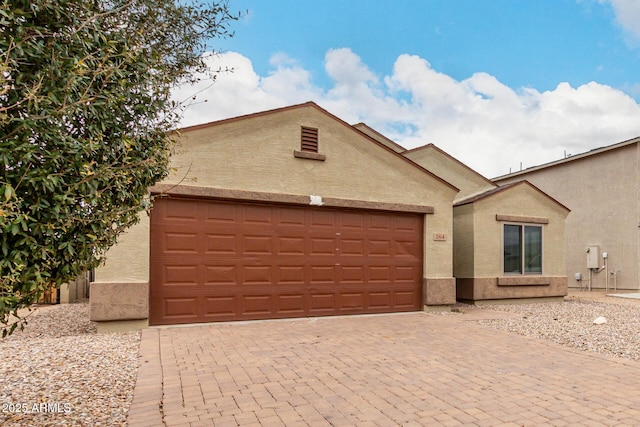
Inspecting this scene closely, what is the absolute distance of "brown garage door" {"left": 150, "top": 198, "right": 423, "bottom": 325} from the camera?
8.02 meters

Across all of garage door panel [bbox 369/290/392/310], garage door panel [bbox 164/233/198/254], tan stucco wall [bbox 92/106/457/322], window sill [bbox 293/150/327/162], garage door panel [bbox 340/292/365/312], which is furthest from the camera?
garage door panel [bbox 369/290/392/310]

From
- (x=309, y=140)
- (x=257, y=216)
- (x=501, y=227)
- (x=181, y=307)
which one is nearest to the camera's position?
(x=181, y=307)

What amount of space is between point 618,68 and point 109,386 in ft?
74.8

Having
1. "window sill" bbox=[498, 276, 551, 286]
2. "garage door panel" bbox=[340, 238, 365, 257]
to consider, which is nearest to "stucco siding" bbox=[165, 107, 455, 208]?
"garage door panel" bbox=[340, 238, 365, 257]

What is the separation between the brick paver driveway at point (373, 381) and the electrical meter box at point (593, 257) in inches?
A: 484

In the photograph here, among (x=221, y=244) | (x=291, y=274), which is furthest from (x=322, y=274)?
(x=221, y=244)

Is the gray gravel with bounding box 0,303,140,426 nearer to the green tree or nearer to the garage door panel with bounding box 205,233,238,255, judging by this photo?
the green tree

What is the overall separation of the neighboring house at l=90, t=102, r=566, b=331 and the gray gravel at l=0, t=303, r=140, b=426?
3.25 ft

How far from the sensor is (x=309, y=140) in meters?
9.15

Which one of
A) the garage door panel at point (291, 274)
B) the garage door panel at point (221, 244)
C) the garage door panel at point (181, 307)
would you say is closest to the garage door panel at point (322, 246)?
the garage door panel at point (291, 274)

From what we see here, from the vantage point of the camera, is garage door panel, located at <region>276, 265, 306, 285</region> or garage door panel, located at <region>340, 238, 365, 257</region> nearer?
garage door panel, located at <region>276, 265, 306, 285</region>

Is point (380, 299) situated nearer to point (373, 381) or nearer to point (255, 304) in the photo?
point (255, 304)

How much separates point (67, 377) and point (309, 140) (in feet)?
20.2

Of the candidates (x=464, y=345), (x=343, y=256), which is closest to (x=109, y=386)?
(x=464, y=345)
